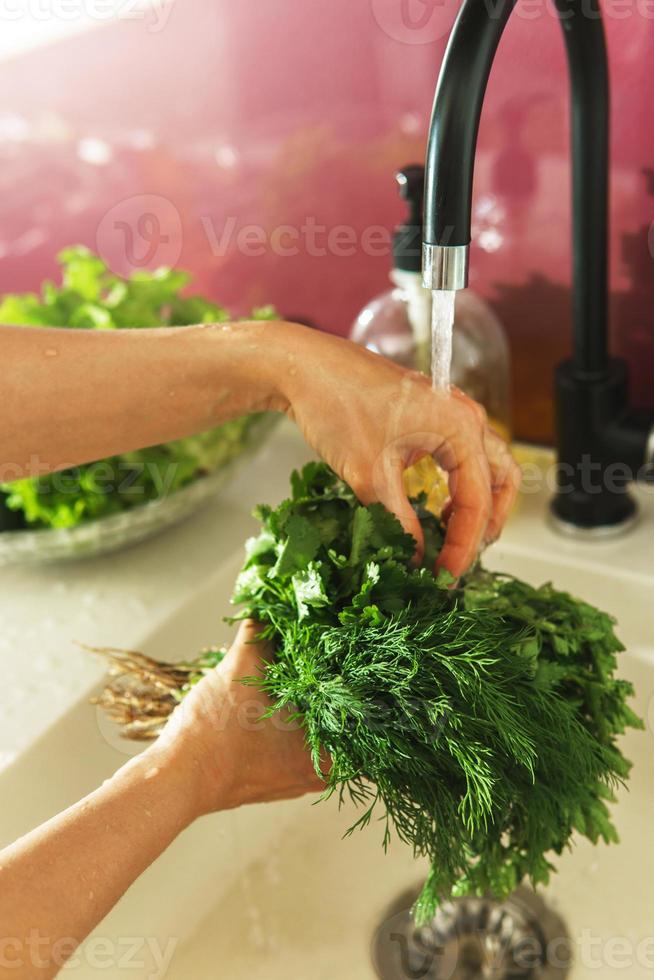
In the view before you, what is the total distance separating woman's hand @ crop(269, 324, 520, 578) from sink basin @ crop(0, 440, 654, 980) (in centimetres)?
26

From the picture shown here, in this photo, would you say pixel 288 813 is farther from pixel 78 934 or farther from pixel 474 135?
pixel 474 135

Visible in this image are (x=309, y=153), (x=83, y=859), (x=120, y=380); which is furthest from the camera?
(x=309, y=153)

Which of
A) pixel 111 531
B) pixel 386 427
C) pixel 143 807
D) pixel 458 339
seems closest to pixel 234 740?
pixel 143 807

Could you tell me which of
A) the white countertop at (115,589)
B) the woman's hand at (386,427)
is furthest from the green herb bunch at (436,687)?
the white countertop at (115,589)

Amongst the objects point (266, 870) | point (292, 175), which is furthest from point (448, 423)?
point (292, 175)

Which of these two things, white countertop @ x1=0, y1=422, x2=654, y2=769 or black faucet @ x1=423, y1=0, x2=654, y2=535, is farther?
white countertop @ x1=0, y1=422, x2=654, y2=769

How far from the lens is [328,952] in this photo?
751 mm

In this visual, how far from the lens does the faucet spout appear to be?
0.54 meters

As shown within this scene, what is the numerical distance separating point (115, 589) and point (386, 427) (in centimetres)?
39

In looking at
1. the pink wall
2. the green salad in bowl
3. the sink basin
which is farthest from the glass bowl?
the pink wall

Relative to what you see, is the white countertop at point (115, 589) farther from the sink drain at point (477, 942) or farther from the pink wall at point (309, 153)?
the sink drain at point (477, 942)

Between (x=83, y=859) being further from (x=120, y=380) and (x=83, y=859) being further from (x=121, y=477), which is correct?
(x=121, y=477)

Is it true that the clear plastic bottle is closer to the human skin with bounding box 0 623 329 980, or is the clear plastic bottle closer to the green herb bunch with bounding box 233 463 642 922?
the green herb bunch with bounding box 233 463 642 922

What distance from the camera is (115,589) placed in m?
0.94
